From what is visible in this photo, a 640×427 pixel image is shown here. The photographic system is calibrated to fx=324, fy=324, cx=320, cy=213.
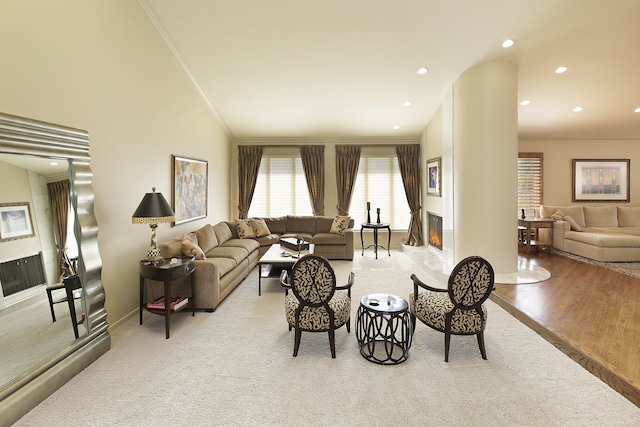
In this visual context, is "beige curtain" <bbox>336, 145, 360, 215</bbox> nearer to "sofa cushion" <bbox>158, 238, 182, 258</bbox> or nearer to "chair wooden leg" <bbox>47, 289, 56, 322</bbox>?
"sofa cushion" <bbox>158, 238, 182, 258</bbox>

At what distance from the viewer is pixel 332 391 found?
2395 millimetres

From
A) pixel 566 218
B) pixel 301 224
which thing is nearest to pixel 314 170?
pixel 301 224

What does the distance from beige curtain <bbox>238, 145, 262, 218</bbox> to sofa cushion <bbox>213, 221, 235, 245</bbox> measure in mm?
1559

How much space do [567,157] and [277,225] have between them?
7.46m

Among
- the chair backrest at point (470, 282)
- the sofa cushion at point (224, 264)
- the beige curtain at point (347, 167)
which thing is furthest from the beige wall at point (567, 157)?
the sofa cushion at point (224, 264)

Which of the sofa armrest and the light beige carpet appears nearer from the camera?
the light beige carpet

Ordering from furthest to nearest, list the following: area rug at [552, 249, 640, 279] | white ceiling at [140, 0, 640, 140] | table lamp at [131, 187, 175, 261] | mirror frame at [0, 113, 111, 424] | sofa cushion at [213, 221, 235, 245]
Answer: sofa cushion at [213, 221, 235, 245], area rug at [552, 249, 640, 279], white ceiling at [140, 0, 640, 140], table lamp at [131, 187, 175, 261], mirror frame at [0, 113, 111, 424]

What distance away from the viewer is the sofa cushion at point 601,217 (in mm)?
7621

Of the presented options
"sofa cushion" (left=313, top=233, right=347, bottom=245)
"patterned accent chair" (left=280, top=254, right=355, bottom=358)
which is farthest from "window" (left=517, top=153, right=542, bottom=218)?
"patterned accent chair" (left=280, top=254, right=355, bottom=358)

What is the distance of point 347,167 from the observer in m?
8.20

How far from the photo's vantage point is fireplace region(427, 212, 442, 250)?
6914 millimetres

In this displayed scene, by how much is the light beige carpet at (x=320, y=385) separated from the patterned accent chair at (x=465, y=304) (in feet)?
0.85

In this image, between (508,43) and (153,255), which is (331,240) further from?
(508,43)

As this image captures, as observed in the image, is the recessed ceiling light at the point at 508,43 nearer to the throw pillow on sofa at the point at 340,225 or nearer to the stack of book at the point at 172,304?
the throw pillow on sofa at the point at 340,225
